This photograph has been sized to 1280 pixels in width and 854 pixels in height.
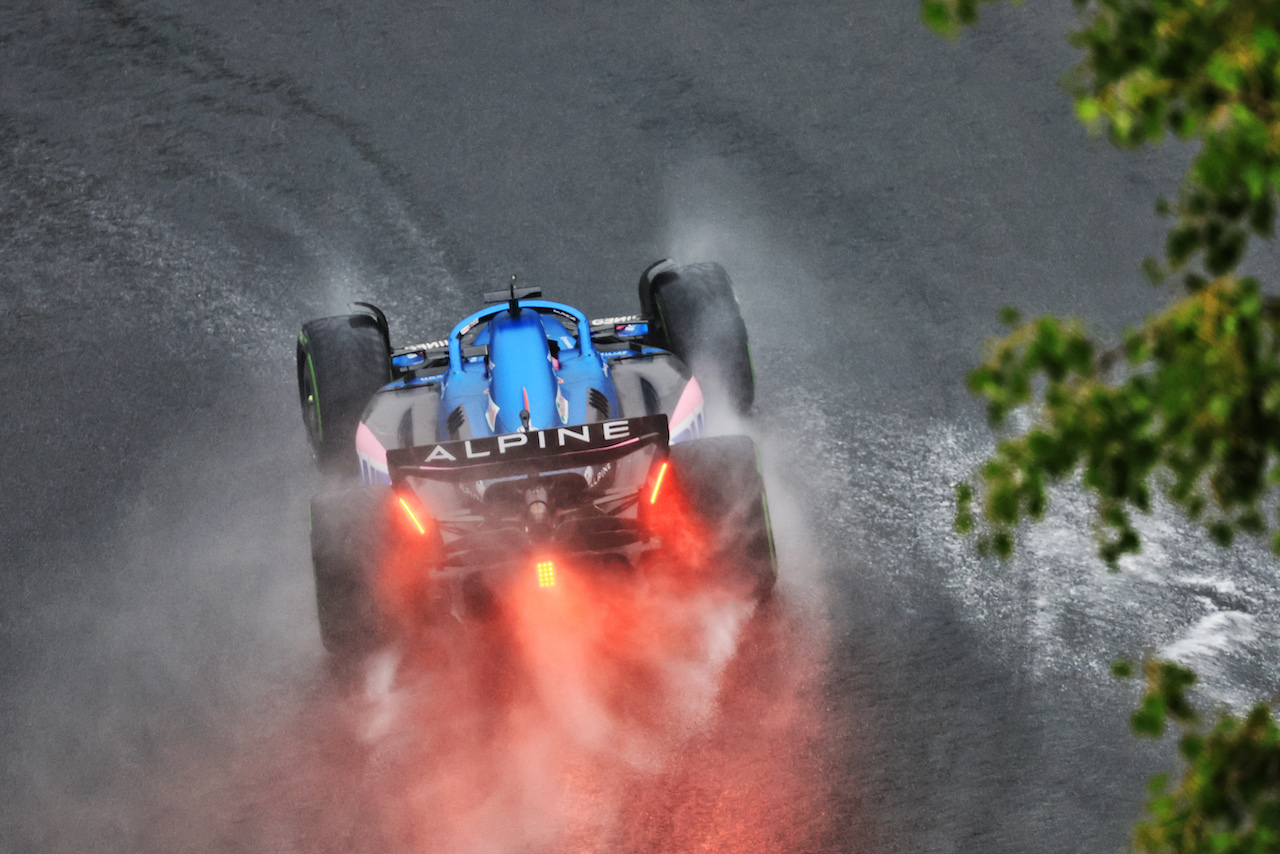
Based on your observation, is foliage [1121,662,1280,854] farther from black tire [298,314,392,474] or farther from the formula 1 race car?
black tire [298,314,392,474]

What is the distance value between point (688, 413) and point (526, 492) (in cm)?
140

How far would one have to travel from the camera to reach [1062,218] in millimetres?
11188

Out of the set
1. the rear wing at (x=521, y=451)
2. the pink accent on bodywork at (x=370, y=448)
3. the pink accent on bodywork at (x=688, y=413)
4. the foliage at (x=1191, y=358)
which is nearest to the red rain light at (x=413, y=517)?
the rear wing at (x=521, y=451)

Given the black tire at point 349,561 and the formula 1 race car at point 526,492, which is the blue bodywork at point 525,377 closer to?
the formula 1 race car at point 526,492

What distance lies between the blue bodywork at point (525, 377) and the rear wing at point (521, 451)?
2.01ft

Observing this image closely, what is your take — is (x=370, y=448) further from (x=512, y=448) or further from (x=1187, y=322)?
(x=1187, y=322)

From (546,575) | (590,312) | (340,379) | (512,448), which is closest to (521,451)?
(512,448)

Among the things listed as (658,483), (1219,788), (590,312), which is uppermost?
(590,312)

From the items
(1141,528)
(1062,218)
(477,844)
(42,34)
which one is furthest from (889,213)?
(42,34)

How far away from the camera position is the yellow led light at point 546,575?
7031 mm

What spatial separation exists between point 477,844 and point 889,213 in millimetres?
6310

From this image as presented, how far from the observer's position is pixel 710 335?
8.93 m

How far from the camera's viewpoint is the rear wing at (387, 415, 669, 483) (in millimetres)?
6953

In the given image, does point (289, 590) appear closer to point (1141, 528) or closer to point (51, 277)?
point (51, 277)
